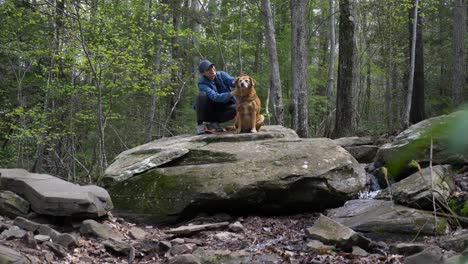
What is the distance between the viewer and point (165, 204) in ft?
21.7

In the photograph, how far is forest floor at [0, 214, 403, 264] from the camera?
4.43 m

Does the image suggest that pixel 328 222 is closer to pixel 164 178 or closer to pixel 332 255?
pixel 332 255

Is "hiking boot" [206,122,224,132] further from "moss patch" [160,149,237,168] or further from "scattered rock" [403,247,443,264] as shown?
"scattered rock" [403,247,443,264]

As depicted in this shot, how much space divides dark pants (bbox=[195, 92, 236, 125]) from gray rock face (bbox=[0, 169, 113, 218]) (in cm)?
261

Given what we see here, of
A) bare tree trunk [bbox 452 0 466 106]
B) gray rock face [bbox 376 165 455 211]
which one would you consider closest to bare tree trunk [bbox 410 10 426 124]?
bare tree trunk [bbox 452 0 466 106]

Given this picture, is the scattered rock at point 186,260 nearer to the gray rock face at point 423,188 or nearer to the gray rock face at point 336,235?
the gray rock face at point 336,235

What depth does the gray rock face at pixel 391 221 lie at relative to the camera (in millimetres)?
4824

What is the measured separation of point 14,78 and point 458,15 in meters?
17.0

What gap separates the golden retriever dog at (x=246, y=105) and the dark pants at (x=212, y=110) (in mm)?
343

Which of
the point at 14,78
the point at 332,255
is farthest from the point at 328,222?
the point at 14,78

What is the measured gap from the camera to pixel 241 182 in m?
6.55

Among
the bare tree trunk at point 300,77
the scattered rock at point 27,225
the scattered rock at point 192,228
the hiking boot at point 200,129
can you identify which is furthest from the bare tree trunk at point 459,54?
the scattered rock at point 27,225

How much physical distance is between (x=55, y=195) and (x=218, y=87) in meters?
3.77

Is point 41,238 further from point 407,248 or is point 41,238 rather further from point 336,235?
point 407,248
